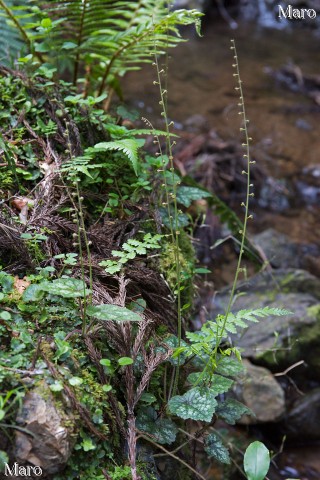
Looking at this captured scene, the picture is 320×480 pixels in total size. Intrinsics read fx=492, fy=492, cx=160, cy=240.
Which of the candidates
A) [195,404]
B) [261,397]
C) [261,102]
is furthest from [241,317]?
[261,102]

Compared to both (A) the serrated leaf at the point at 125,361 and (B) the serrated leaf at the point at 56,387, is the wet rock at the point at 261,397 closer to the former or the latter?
(A) the serrated leaf at the point at 125,361

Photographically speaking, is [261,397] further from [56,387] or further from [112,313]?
[56,387]

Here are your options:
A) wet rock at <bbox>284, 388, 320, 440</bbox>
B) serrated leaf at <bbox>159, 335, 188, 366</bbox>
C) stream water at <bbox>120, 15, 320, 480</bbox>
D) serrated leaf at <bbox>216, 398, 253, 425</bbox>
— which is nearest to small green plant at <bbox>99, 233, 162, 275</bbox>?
serrated leaf at <bbox>159, 335, 188, 366</bbox>

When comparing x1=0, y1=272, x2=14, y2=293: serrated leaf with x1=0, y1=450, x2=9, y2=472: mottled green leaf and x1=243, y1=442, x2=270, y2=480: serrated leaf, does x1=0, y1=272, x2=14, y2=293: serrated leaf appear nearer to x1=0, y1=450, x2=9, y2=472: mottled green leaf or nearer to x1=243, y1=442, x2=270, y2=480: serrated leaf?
x1=0, y1=450, x2=9, y2=472: mottled green leaf

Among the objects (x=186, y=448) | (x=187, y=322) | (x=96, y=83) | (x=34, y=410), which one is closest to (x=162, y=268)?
(x=187, y=322)

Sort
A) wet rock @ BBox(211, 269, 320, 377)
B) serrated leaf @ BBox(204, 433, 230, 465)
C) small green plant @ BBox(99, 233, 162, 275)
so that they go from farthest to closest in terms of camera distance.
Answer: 1. wet rock @ BBox(211, 269, 320, 377)
2. small green plant @ BBox(99, 233, 162, 275)
3. serrated leaf @ BBox(204, 433, 230, 465)

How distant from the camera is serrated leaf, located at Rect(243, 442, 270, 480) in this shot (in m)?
1.72

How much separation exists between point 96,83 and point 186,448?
252 centimetres

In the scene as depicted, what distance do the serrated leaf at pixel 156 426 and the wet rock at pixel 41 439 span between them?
0.40 m

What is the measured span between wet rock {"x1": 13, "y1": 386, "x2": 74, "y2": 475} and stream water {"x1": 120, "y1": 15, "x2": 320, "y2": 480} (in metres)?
4.12

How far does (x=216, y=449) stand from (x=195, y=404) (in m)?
0.27

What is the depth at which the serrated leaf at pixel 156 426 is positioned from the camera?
1881 millimetres

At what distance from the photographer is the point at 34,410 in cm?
155

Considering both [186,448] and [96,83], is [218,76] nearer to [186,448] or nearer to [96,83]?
[96,83]
